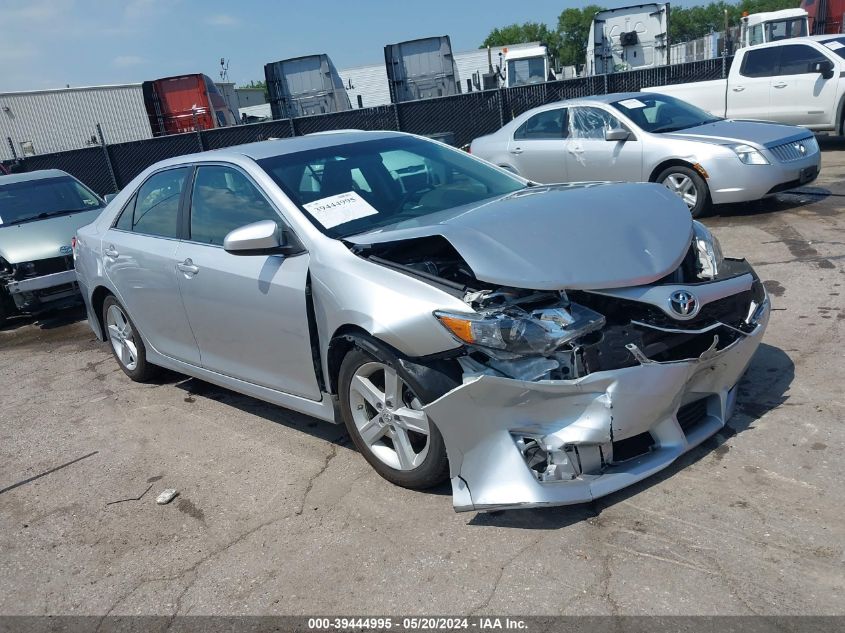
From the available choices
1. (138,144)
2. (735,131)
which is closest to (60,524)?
(735,131)

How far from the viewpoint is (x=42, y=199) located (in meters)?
9.38

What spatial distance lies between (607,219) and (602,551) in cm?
150

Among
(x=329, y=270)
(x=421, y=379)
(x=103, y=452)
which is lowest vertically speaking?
(x=103, y=452)

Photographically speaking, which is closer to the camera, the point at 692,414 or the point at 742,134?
the point at 692,414

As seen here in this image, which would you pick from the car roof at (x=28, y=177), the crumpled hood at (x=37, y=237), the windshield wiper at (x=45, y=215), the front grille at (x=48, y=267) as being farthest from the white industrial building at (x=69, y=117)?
the front grille at (x=48, y=267)

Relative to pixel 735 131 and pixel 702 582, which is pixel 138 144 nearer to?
pixel 735 131

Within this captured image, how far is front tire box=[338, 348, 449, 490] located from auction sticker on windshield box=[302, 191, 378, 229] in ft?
2.58

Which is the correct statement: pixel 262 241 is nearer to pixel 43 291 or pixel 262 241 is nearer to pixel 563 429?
pixel 563 429

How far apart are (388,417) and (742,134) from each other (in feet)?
21.9

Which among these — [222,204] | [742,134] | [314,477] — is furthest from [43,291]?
[742,134]

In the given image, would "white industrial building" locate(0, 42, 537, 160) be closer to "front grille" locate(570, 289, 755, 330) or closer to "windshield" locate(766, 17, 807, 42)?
"windshield" locate(766, 17, 807, 42)

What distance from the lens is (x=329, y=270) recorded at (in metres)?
3.62

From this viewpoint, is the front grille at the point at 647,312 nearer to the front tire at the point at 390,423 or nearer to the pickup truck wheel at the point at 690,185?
the front tire at the point at 390,423

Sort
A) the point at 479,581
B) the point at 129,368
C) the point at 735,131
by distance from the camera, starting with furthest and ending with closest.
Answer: the point at 735,131 → the point at 129,368 → the point at 479,581
